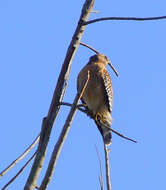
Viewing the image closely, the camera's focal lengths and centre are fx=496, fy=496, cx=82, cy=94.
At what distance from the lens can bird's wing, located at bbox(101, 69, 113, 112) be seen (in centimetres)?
800

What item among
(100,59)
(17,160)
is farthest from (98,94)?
(17,160)

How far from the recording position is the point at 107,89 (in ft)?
26.4

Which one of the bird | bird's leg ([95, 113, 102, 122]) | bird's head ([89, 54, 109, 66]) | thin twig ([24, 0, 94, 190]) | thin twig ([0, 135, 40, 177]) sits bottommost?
thin twig ([0, 135, 40, 177])

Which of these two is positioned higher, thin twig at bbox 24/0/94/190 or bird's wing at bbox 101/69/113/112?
bird's wing at bbox 101/69/113/112

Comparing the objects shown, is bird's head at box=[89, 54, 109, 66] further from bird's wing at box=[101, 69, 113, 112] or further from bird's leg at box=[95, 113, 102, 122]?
bird's leg at box=[95, 113, 102, 122]

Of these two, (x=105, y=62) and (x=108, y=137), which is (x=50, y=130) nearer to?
(x=108, y=137)

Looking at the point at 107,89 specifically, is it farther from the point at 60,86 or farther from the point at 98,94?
the point at 60,86

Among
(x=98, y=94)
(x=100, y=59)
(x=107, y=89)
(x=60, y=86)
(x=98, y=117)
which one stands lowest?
(x=60, y=86)

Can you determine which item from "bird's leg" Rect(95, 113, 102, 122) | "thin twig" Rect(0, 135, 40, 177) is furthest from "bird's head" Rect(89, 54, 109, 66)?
"thin twig" Rect(0, 135, 40, 177)

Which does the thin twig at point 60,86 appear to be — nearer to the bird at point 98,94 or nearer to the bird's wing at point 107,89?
the bird at point 98,94

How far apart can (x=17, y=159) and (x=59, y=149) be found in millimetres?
A: 499

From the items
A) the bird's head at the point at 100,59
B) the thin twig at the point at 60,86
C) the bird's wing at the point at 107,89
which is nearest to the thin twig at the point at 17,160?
the thin twig at the point at 60,86

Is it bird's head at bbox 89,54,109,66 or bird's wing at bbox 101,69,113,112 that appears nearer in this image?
bird's wing at bbox 101,69,113,112

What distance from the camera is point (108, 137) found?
24.4 feet
